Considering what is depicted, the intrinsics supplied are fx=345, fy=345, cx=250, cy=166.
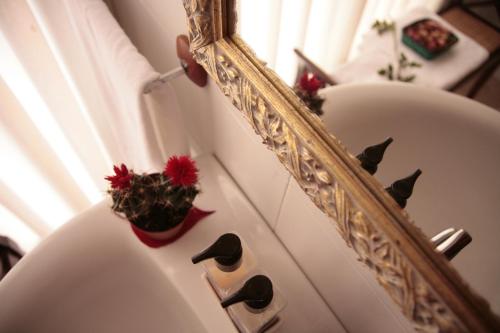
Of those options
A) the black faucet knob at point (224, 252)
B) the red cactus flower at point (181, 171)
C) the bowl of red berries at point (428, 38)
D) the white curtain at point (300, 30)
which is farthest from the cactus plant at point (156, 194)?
the bowl of red berries at point (428, 38)

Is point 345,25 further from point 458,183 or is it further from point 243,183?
point 243,183

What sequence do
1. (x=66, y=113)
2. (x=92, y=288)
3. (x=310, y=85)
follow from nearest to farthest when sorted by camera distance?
(x=310, y=85) → (x=92, y=288) → (x=66, y=113)

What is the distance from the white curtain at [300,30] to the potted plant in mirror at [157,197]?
219 millimetres

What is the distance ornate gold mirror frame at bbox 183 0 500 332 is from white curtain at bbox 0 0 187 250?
19 cm

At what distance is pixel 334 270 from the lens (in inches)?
21.6

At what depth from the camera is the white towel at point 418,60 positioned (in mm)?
362

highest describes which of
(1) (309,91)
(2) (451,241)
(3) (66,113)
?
(3) (66,113)

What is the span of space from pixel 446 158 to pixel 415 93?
0.27 feet

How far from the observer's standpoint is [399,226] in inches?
13.7

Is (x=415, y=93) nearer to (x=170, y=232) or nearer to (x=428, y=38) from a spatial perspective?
(x=428, y=38)

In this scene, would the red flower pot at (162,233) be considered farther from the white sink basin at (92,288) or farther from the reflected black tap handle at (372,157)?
the reflected black tap handle at (372,157)

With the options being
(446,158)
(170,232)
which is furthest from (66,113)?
(446,158)

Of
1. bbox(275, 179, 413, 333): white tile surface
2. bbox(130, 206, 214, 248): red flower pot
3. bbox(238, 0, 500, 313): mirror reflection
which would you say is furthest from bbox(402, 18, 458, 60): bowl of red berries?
bbox(130, 206, 214, 248): red flower pot

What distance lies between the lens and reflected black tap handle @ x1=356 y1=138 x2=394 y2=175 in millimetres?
383
